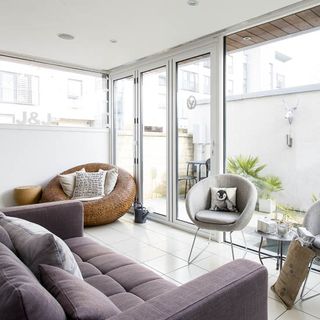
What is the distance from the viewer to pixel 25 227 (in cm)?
158

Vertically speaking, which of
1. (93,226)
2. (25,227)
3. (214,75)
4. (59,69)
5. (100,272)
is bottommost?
(93,226)

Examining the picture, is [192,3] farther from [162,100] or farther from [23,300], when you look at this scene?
[23,300]

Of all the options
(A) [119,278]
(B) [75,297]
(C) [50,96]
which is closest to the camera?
(B) [75,297]

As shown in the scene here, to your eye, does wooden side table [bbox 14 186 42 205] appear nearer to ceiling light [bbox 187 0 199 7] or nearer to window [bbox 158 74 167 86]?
window [bbox 158 74 167 86]

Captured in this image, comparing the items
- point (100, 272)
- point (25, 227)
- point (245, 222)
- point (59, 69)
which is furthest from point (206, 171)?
point (59, 69)

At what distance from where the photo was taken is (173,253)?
3180mm

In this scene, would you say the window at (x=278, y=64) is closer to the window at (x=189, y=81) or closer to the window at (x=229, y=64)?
the window at (x=229, y=64)

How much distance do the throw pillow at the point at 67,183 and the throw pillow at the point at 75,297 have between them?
349 cm

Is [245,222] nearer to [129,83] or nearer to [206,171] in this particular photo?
[206,171]

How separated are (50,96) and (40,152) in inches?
37.0

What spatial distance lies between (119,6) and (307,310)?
2982mm

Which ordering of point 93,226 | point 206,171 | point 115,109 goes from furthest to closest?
point 115,109, point 93,226, point 206,171

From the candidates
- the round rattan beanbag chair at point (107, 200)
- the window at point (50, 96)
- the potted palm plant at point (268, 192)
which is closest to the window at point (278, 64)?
the potted palm plant at point (268, 192)

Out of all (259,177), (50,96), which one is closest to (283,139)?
(259,177)
